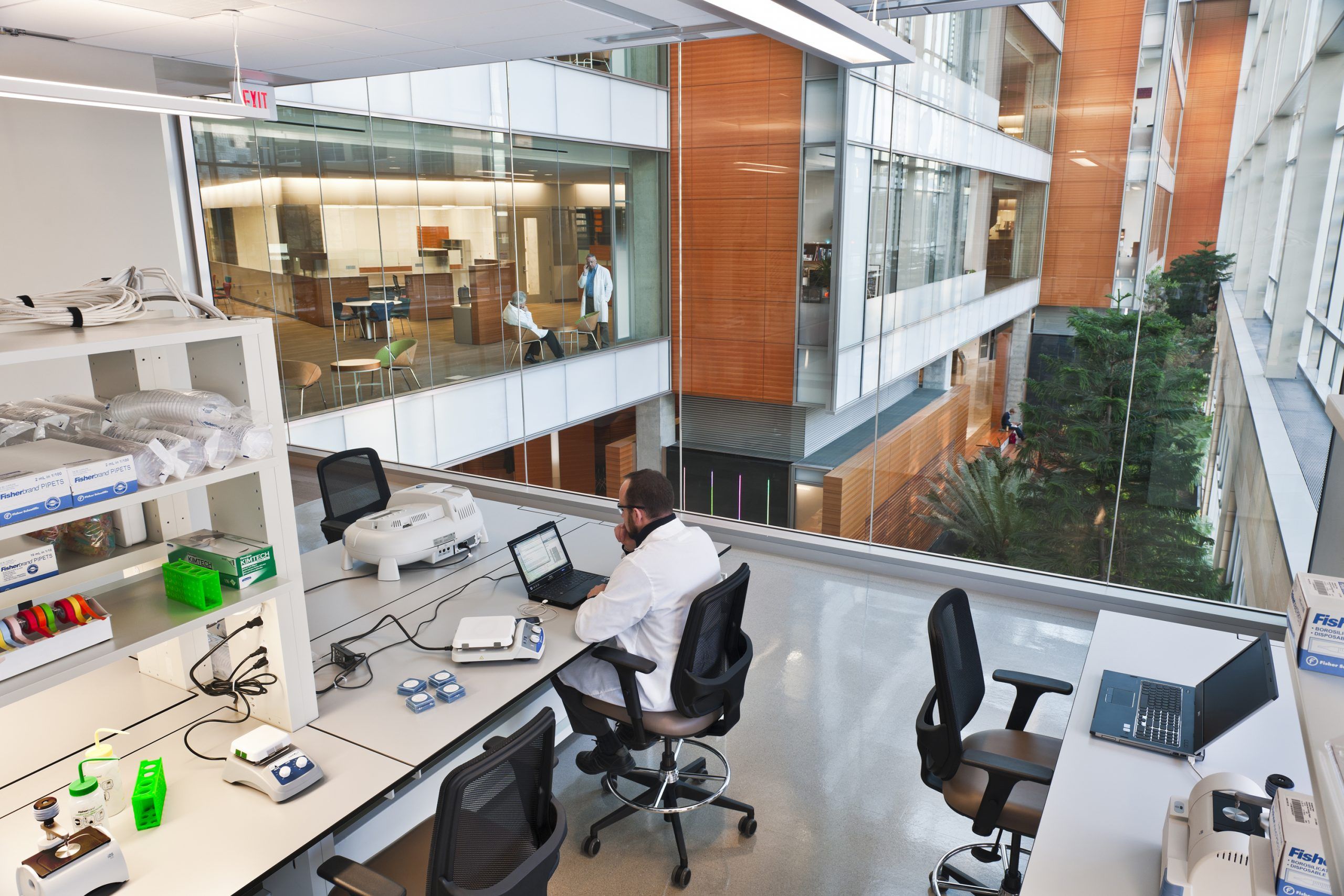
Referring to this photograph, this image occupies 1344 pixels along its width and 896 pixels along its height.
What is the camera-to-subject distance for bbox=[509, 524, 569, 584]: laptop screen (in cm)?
334

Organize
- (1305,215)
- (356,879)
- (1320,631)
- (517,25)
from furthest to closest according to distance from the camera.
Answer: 1. (517,25)
2. (1305,215)
3. (356,879)
4. (1320,631)

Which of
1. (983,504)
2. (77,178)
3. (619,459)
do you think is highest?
(77,178)

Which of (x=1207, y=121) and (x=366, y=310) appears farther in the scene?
(x=366, y=310)

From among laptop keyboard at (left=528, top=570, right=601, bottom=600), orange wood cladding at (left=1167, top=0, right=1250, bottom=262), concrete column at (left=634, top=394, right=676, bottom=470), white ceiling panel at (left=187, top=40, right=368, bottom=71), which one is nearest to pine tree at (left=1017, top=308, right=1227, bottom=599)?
orange wood cladding at (left=1167, top=0, right=1250, bottom=262)

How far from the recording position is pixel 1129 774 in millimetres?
2256

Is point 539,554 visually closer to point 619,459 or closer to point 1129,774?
point 1129,774

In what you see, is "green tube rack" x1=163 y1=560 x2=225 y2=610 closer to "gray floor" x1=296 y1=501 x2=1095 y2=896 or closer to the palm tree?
"gray floor" x1=296 y1=501 x2=1095 y2=896

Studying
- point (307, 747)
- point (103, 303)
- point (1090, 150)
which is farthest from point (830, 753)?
point (1090, 150)

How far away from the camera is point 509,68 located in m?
7.39

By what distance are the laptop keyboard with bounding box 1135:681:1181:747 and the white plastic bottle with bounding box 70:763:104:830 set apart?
9.00 ft

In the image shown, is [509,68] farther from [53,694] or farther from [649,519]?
[53,694]

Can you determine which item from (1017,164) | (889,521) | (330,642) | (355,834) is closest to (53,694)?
(330,642)

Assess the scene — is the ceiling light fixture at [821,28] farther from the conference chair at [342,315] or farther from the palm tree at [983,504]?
the conference chair at [342,315]

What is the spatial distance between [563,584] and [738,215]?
3569mm
